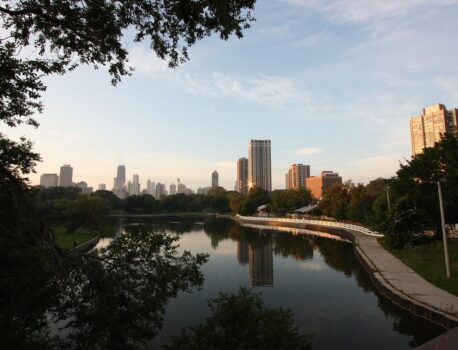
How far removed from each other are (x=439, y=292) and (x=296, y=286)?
8.44 metres

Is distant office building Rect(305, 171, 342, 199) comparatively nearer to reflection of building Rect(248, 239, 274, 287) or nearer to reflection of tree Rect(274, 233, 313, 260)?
reflection of tree Rect(274, 233, 313, 260)

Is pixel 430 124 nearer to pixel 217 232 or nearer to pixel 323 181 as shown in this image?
pixel 217 232

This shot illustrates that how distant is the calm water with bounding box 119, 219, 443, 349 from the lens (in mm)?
12969

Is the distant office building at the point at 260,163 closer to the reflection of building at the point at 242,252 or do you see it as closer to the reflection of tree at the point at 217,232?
the reflection of tree at the point at 217,232

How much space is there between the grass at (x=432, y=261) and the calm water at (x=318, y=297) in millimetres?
2808

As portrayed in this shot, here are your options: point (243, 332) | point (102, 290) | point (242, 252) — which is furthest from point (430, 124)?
point (102, 290)

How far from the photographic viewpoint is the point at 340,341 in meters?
12.8

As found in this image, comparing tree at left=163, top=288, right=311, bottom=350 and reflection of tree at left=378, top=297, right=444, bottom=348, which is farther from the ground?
tree at left=163, top=288, right=311, bottom=350

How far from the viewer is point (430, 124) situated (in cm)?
7456

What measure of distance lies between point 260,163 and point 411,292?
177208 mm

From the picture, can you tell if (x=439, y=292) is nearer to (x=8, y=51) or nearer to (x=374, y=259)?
(x=374, y=259)

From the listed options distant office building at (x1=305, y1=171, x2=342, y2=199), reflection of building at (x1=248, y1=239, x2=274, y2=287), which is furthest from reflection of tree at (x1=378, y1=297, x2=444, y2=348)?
distant office building at (x1=305, y1=171, x2=342, y2=199)

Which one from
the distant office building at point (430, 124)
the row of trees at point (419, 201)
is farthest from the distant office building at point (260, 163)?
the row of trees at point (419, 201)

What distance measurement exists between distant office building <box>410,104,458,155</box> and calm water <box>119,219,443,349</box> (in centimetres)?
5031
